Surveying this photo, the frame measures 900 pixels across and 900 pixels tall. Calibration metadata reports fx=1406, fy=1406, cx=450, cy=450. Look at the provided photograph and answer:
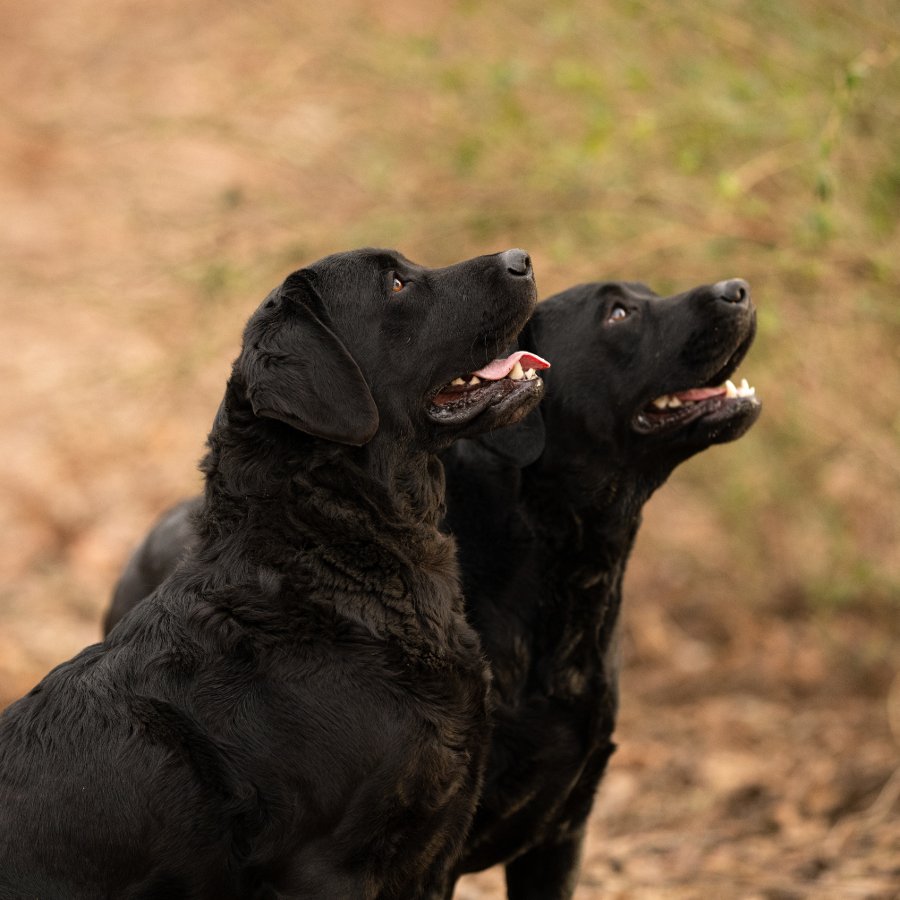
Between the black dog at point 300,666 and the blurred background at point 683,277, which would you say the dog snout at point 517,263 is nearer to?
the black dog at point 300,666

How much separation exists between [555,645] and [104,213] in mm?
10570

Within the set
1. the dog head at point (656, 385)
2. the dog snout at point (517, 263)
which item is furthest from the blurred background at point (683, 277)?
the dog snout at point (517, 263)

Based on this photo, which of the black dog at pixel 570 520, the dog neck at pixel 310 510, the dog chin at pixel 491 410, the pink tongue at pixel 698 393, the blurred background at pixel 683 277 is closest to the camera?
the dog neck at pixel 310 510

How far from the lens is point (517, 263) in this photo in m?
4.00

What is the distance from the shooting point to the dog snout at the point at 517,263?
398 centimetres

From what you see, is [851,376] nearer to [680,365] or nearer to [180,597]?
[680,365]

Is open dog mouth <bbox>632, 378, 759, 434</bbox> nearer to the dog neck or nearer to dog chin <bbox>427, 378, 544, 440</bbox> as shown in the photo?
dog chin <bbox>427, 378, 544, 440</bbox>

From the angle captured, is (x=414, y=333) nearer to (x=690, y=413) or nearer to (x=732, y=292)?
(x=690, y=413)

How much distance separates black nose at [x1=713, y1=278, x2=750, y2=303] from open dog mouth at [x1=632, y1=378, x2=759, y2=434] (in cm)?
29

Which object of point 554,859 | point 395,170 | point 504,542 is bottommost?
point 554,859

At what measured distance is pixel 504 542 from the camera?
4.45m

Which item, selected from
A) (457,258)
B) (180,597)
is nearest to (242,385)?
(180,597)

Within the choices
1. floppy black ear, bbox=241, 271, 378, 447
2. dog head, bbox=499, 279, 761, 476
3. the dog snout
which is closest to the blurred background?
dog head, bbox=499, 279, 761, 476

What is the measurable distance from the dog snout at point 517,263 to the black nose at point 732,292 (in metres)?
0.86
